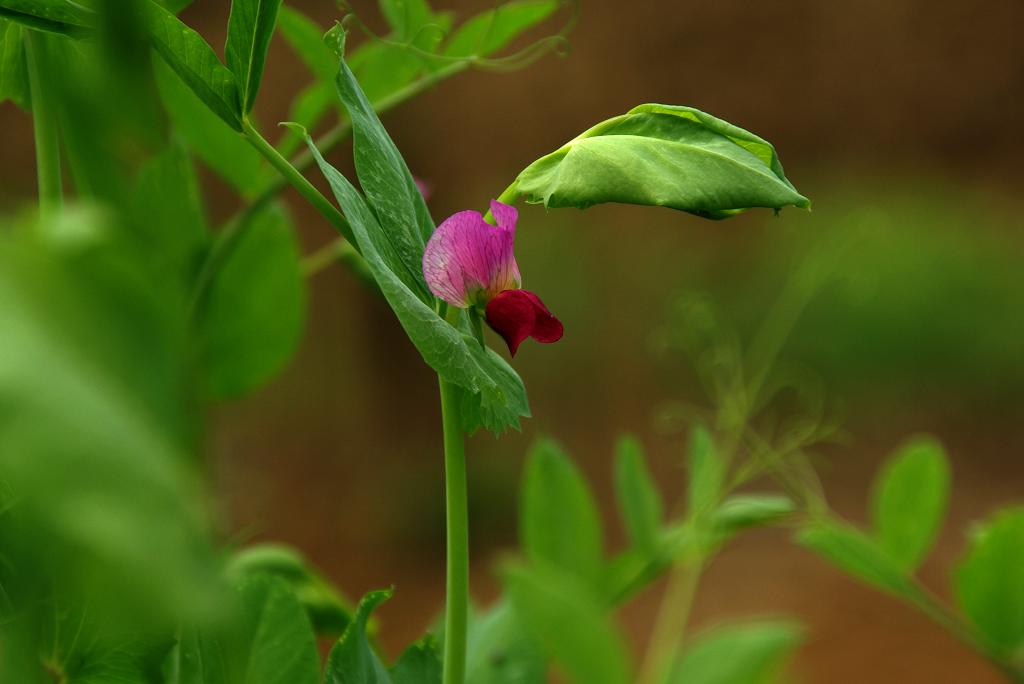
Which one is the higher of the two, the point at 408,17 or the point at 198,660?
the point at 408,17

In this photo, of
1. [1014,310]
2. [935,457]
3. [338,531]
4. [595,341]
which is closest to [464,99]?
[595,341]

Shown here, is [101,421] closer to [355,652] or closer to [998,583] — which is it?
[355,652]

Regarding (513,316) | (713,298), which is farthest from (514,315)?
(713,298)

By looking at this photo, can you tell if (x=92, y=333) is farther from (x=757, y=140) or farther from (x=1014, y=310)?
(x=1014, y=310)

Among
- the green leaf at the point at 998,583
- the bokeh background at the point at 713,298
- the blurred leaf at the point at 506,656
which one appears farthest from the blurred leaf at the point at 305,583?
the bokeh background at the point at 713,298

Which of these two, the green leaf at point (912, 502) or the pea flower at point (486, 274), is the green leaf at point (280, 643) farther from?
the green leaf at point (912, 502)
